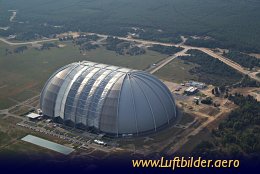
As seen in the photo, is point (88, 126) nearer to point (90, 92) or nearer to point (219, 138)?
point (90, 92)

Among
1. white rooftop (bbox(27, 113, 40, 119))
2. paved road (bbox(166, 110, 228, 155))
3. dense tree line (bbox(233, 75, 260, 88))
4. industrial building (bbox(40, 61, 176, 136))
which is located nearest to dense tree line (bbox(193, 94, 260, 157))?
paved road (bbox(166, 110, 228, 155))

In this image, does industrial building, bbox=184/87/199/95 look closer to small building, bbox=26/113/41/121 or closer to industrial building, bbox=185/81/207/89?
industrial building, bbox=185/81/207/89

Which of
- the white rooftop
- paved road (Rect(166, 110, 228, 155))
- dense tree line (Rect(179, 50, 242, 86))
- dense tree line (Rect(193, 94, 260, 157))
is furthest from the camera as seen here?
dense tree line (Rect(179, 50, 242, 86))

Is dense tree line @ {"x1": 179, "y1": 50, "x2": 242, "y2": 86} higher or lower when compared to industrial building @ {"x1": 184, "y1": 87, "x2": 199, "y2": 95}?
higher

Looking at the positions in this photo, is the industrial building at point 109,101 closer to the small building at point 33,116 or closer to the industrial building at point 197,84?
the small building at point 33,116

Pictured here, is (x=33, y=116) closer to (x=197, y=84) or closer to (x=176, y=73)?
(x=197, y=84)

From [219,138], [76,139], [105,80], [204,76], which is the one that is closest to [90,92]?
[105,80]

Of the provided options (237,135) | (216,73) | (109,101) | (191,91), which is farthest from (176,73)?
(109,101)

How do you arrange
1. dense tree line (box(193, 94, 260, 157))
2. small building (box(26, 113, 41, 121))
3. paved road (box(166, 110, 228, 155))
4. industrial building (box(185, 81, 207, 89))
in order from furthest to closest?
industrial building (box(185, 81, 207, 89)) → small building (box(26, 113, 41, 121)) → paved road (box(166, 110, 228, 155)) → dense tree line (box(193, 94, 260, 157))
